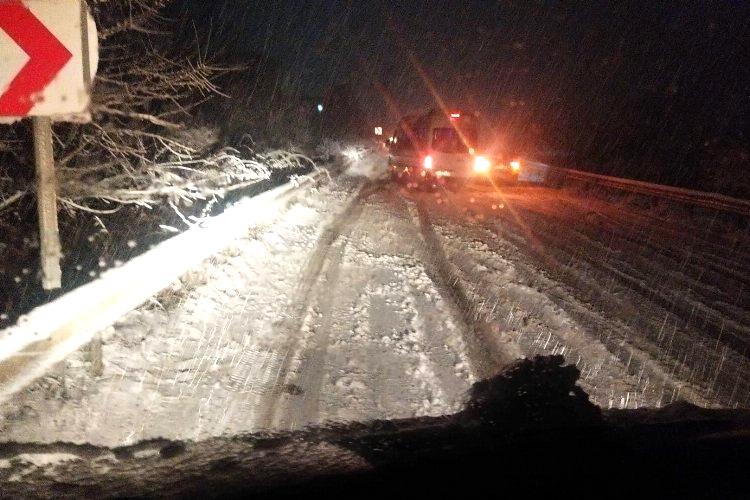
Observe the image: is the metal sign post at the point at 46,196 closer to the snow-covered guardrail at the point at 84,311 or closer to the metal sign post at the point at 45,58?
the metal sign post at the point at 45,58

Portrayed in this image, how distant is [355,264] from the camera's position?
30.9 ft

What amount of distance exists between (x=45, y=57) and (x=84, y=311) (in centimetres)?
170

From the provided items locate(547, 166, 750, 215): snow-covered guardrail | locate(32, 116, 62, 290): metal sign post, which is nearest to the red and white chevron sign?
locate(32, 116, 62, 290): metal sign post

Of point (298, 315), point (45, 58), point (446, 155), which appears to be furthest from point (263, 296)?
point (446, 155)

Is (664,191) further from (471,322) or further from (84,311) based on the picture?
(84,311)

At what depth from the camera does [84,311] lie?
421cm

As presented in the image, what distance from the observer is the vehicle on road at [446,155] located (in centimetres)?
2227

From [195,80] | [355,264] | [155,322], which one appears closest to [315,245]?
[355,264]

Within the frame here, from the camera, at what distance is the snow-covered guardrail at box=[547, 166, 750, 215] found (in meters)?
17.3

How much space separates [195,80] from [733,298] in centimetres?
823

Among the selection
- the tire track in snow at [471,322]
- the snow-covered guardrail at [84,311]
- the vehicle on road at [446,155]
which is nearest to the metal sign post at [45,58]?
the snow-covered guardrail at [84,311]

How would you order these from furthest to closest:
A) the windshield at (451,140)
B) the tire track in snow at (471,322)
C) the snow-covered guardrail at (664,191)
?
the windshield at (451,140) → the snow-covered guardrail at (664,191) → the tire track in snow at (471,322)

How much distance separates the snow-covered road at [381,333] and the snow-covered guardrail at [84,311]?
0.38 m

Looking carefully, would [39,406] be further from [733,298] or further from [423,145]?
[423,145]
